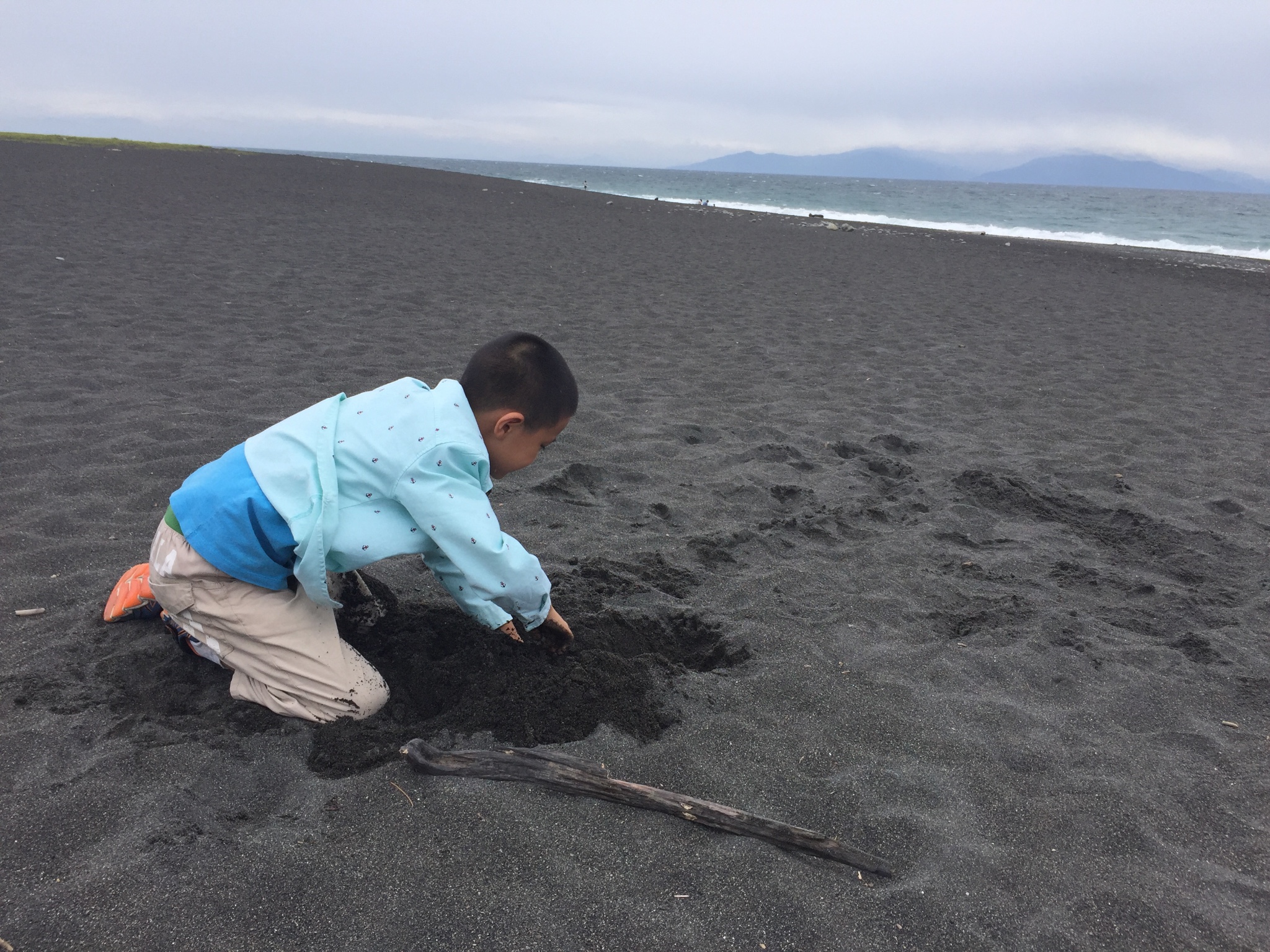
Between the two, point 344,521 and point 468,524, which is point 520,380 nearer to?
point 468,524

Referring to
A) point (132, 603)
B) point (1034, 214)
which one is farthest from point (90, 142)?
point (1034, 214)

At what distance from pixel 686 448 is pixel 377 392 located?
8.50 ft

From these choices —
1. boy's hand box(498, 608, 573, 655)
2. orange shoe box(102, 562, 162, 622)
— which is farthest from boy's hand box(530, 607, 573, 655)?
orange shoe box(102, 562, 162, 622)

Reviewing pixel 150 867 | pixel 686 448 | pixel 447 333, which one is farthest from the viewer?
pixel 447 333

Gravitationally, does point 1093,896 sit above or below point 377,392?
below

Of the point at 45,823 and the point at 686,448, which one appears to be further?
the point at 686,448

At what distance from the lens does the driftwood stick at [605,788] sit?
6.08 ft

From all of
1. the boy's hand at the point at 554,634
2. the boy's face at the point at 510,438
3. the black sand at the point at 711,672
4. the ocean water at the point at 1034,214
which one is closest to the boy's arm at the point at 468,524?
the boy's face at the point at 510,438

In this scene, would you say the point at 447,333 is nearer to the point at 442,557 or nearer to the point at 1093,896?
the point at 442,557

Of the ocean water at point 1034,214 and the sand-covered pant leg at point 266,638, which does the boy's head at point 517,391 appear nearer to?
the sand-covered pant leg at point 266,638

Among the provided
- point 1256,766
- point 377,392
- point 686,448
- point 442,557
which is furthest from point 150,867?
point 686,448

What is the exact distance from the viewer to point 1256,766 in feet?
7.30

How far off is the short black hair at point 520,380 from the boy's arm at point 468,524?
19cm

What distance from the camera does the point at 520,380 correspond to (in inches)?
84.2
